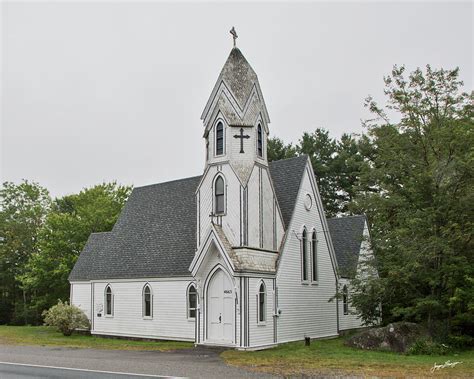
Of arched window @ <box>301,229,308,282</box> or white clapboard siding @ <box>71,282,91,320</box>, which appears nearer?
arched window @ <box>301,229,308,282</box>

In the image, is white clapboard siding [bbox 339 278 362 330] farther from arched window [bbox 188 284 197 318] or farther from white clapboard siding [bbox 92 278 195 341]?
white clapboard siding [bbox 92 278 195 341]

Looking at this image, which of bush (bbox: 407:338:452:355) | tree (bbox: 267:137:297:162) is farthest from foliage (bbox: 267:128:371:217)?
bush (bbox: 407:338:452:355)

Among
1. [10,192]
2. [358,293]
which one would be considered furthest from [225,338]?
[10,192]

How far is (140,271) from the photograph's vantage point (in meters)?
31.0

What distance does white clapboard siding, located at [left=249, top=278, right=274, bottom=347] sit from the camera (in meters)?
24.4

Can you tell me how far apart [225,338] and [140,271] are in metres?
8.03

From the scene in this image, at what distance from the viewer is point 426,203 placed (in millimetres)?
25234

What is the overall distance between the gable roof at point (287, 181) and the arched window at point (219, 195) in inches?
145

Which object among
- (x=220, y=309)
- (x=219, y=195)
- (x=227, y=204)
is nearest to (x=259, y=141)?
(x=219, y=195)

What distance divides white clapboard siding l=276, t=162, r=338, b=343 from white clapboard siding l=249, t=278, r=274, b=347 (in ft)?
2.34

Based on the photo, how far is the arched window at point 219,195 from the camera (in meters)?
26.2

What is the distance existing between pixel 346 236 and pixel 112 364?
2133 centimetres

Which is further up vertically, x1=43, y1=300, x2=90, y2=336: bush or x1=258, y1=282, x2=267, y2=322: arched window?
x1=258, y1=282, x2=267, y2=322: arched window

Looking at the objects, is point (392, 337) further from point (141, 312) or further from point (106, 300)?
point (106, 300)
